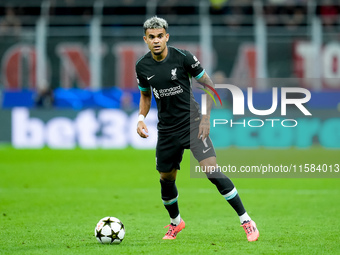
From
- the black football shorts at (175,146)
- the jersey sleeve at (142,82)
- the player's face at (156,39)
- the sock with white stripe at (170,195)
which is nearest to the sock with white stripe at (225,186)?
the black football shorts at (175,146)

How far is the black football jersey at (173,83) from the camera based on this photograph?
7.04 meters

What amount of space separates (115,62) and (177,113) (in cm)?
1367

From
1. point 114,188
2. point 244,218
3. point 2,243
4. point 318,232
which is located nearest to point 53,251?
point 2,243

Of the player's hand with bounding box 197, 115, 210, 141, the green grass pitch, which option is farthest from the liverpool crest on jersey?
the green grass pitch

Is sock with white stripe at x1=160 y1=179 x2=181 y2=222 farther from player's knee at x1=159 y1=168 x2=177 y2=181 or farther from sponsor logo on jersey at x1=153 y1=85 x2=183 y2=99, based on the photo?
sponsor logo on jersey at x1=153 y1=85 x2=183 y2=99

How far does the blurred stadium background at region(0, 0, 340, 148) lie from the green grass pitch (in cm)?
235

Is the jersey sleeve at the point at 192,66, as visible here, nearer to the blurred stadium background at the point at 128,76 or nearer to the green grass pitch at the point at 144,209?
the green grass pitch at the point at 144,209

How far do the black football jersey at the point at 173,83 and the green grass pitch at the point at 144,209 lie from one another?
52.9 inches

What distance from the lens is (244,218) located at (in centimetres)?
696

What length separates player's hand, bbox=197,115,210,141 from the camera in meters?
6.93

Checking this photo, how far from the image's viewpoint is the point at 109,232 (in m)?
6.75

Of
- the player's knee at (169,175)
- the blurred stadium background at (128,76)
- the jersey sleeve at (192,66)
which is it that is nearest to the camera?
the jersey sleeve at (192,66)

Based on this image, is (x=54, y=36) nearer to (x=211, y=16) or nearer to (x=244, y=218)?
(x=211, y=16)

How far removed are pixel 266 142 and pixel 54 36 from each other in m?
7.63
